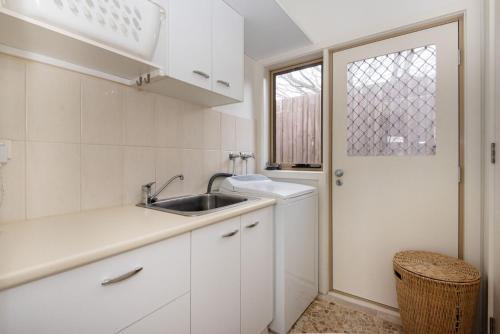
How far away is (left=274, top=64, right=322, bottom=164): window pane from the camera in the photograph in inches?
86.0

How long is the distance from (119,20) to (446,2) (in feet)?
6.36

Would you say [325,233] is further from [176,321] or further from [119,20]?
[119,20]

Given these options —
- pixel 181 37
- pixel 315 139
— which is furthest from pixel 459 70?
pixel 181 37

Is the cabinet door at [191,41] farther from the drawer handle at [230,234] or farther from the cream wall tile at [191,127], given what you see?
the drawer handle at [230,234]

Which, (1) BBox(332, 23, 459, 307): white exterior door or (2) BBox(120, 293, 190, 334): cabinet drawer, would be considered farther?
(1) BBox(332, 23, 459, 307): white exterior door

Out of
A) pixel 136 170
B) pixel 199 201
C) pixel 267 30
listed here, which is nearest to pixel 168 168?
pixel 136 170

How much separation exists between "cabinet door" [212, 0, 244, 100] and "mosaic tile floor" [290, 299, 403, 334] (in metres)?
1.66

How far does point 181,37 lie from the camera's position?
1259 millimetres

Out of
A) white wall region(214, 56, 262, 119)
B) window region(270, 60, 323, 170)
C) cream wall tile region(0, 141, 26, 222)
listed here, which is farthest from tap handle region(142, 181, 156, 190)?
window region(270, 60, 323, 170)

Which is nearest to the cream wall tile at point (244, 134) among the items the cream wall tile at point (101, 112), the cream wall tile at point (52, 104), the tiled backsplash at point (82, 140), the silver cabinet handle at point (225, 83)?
the tiled backsplash at point (82, 140)

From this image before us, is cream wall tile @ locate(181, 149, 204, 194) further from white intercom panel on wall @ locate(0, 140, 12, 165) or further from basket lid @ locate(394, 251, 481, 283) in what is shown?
basket lid @ locate(394, 251, 481, 283)

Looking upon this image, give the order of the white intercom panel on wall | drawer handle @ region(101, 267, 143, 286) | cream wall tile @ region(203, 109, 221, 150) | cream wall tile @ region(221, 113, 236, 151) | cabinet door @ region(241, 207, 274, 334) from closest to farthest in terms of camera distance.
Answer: drawer handle @ region(101, 267, 143, 286)
the white intercom panel on wall
cabinet door @ region(241, 207, 274, 334)
cream wall tile @ region(203, 109, 221, 150)
cream wall tile @ region(221, 113, 236, 151)

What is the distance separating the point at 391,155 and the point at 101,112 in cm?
191

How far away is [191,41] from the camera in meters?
1.31
